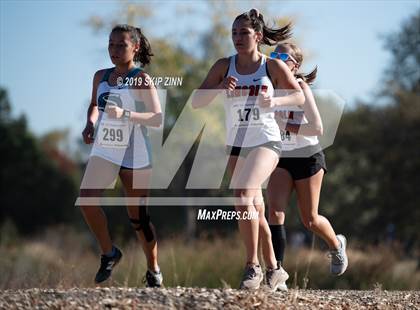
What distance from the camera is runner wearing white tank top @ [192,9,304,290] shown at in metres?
6.33

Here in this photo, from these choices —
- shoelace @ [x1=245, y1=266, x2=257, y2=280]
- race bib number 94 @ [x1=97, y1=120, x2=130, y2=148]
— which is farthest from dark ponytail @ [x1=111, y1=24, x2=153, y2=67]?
shoelace @ [x1=245, y1=266, x2=257, y2=280]

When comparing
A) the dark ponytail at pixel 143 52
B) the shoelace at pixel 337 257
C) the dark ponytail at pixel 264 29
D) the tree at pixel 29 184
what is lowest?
the tree at pixel 29 184

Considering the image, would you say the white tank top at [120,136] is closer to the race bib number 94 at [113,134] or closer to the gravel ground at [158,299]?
the race bib number 94 at [113,134]

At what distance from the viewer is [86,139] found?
23.5 ft

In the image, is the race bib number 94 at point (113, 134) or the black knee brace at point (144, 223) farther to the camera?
the black knee brace at point (144, 223)

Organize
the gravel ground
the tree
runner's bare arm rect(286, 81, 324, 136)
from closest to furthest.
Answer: the gravel ground, runner's bare arm rect(286, 81, 324, 136), the tree

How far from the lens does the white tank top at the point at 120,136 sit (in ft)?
23.1

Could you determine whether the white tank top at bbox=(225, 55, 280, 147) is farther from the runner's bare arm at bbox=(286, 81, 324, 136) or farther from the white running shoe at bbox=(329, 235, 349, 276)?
the white running shoe at bbox=(329, 235, 349, 276)

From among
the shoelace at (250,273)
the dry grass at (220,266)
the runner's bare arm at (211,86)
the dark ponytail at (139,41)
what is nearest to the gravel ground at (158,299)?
the shoelace at (250,273)

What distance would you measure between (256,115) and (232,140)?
0.93ft

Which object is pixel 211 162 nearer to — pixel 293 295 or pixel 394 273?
pixel 394 273

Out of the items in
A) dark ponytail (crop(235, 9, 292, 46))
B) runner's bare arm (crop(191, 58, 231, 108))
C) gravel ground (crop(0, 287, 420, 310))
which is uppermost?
dark ponytail (crop(235, 9, 292, 46))

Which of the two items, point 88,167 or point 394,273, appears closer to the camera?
point 88,167

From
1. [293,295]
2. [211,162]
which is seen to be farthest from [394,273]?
[211,162]
